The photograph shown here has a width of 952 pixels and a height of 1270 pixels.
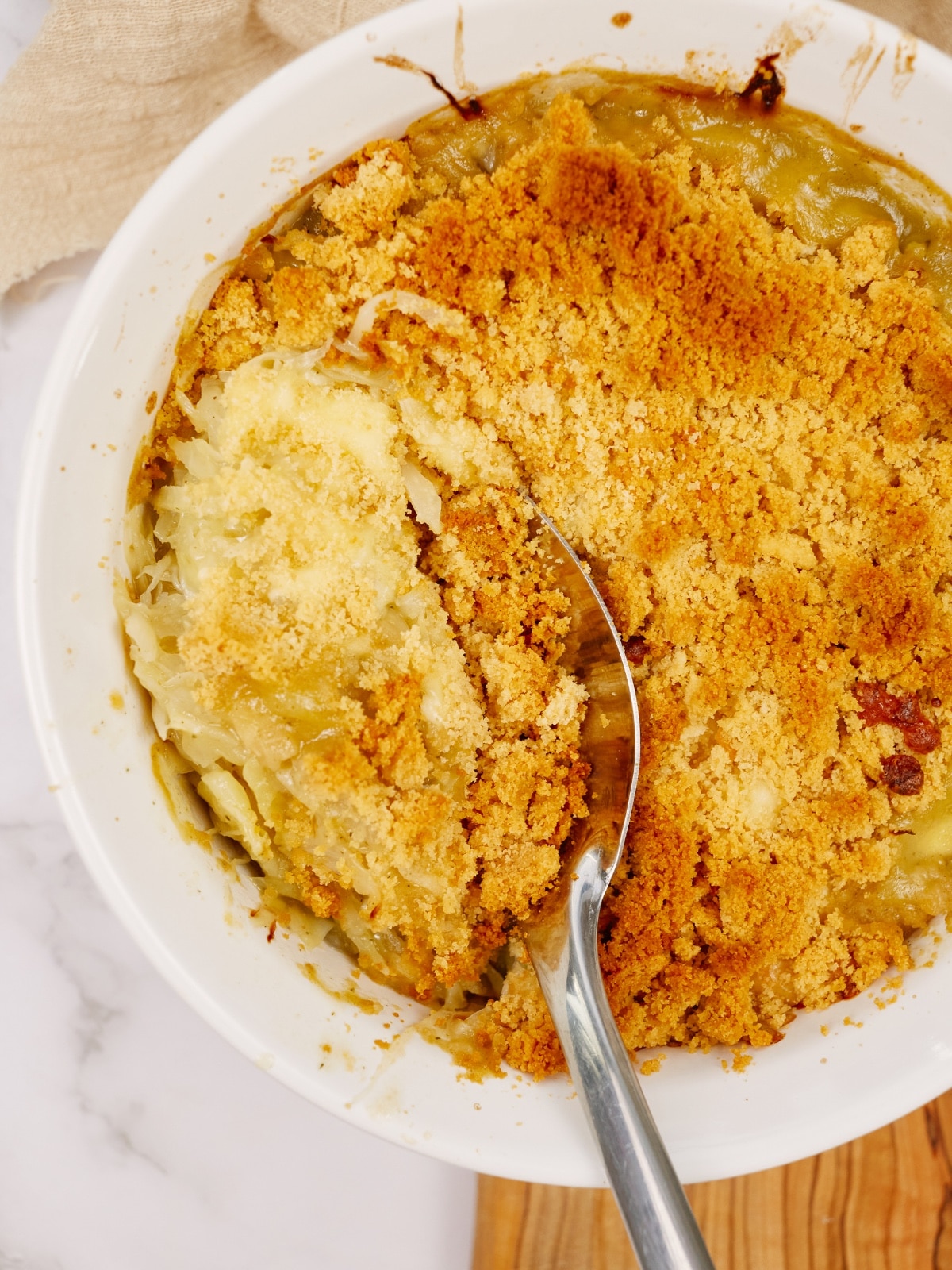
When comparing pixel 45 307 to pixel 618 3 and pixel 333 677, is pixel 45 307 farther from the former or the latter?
pixel 618 3

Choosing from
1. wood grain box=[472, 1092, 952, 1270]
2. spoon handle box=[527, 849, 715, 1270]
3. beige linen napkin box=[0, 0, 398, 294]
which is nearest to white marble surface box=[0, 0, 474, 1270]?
wood grain box=[472, 1092, 952, 1270]

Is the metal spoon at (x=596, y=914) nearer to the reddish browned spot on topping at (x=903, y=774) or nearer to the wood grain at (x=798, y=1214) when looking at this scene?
the reddish browned spot on topping at (x=903, y=774)

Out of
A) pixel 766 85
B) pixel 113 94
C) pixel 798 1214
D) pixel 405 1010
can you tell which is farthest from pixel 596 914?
pixel 113 94

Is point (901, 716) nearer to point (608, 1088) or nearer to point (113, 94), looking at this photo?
point (608, 1088)

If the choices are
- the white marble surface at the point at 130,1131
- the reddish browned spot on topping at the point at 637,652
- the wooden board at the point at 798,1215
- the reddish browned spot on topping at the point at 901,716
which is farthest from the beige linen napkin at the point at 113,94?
the wooden board at the point at 798,1215

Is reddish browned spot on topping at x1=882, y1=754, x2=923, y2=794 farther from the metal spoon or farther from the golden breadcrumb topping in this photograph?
the metal spoon

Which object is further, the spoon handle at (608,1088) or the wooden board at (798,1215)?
the wooden board at (798,1215)

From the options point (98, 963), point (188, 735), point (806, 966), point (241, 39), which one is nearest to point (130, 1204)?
point (98, 963)
